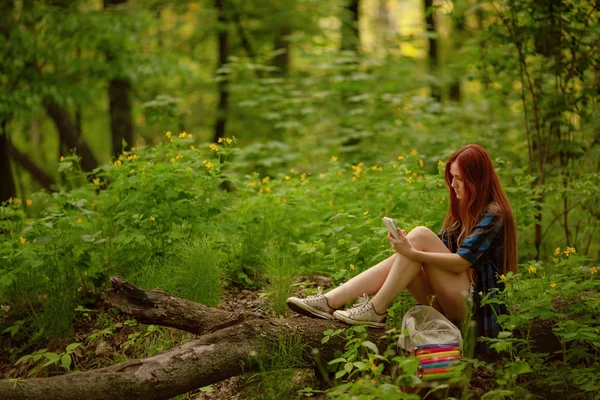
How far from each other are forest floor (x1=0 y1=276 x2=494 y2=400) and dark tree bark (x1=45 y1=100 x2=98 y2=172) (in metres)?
5.98

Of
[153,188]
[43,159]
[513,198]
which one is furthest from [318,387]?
[43,159]

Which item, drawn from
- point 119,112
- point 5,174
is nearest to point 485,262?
point 119,112

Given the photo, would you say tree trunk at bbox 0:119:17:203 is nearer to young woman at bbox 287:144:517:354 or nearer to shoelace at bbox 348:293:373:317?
young woman at bbox 287:144:517:354

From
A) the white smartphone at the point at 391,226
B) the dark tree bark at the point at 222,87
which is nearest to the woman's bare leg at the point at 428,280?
the white smartphone at the point at 391,226

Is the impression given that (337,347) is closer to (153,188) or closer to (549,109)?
(153,188)

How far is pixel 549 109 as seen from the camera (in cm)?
597

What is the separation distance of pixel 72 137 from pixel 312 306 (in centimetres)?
817

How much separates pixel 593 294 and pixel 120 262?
3464 millimetres

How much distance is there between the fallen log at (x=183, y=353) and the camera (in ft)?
10.1

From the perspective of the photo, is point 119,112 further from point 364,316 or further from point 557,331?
point 557,331

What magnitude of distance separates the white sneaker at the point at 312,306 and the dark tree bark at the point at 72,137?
723 cm

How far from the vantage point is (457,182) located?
3.85 metres

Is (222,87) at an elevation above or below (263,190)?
above

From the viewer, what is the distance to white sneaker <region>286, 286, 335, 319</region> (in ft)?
12.4
